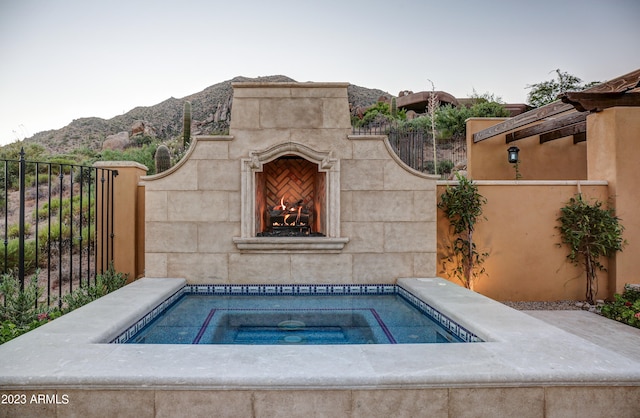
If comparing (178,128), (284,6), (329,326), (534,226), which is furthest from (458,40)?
(178,128)

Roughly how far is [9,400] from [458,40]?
1303 cm

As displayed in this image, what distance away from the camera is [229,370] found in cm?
197

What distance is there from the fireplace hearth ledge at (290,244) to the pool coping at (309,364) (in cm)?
230

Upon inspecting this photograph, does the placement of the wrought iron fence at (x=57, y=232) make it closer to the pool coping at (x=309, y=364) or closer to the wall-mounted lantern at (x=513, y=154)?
the pool coping at (x=309, y=364)

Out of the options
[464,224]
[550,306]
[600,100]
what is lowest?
[550,306]

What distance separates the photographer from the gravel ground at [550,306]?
16.2 feet

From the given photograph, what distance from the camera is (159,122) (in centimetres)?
2838

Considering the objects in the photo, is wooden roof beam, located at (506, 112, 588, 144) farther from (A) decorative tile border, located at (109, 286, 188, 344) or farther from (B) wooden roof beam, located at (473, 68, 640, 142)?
(A) decorative tile border, located at (109, 286, 188, 344)

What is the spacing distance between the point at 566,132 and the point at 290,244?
6856 millimetres

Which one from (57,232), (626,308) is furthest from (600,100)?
(57,232)

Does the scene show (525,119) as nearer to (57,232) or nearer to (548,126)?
(548,126)

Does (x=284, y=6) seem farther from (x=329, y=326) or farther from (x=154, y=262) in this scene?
(x=329, y=326)

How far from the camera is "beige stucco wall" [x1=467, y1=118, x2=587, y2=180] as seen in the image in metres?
8.28

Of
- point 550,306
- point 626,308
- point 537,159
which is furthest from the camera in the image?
point 537,159
